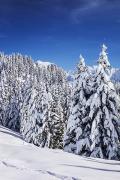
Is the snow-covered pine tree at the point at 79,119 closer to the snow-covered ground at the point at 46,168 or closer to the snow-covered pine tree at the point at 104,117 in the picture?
the snow-covered pine tree at the point at 104,117

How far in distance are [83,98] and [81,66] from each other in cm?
431

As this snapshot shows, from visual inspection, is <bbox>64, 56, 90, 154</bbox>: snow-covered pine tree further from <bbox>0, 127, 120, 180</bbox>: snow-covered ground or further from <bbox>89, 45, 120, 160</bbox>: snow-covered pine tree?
<bbox>0, 127, 120, 180</bbox>: snow-covered ground

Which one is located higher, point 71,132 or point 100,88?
point 100,88

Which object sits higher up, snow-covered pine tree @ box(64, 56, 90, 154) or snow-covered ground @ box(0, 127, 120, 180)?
snow-covered pine tree @ box(64, 56, 90, 154)

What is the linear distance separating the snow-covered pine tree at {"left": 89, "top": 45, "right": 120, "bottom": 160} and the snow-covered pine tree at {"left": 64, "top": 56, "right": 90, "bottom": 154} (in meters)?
1.05

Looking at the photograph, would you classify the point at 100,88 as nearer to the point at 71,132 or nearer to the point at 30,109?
the point at 71,132

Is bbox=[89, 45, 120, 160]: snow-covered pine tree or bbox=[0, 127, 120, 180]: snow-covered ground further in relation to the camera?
bbox=[89, 45, 120, 160]: snow-covered pine tree

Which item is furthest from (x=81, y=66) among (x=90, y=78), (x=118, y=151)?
(x=118, y=151)

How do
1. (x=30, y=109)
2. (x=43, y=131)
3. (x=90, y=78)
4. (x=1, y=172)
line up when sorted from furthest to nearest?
(x=30, y=109), (x=43, y=131), (x=90, y=78), (x=1, y=172)

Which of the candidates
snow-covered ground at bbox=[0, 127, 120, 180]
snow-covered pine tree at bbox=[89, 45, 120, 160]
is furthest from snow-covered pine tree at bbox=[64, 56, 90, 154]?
snow-covered ground at bbox=[0, 127, 120, 180]

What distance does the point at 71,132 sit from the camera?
109ft

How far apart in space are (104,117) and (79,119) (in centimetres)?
281

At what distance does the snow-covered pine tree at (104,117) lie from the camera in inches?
1174

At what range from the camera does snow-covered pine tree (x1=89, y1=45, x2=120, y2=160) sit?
97.9 feet
